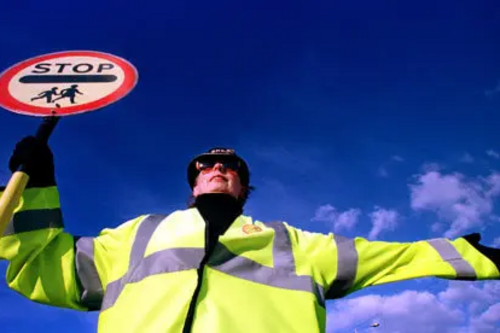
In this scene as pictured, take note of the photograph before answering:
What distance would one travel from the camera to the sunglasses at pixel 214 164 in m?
4.41

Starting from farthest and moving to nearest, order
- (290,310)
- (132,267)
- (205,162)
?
(205,162) < (132,267) < (290,310)

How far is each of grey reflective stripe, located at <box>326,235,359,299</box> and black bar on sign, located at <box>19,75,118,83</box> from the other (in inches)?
89.6

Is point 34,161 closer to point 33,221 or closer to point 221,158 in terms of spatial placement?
point 33,221

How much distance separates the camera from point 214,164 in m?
4.43

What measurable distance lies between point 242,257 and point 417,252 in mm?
1355

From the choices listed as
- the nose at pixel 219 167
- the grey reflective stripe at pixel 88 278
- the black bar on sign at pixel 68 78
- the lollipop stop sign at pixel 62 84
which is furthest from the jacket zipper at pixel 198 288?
the black bar on sign at pixel 68 78

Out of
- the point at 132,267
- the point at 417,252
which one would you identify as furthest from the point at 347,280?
the point at 132,267

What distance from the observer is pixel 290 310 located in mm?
3137

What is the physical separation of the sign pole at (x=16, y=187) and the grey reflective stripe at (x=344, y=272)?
222 cm

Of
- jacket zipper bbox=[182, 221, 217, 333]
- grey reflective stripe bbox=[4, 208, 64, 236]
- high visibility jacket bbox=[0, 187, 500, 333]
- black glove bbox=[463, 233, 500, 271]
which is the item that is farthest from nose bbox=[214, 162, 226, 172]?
black glove bbox=[463, 233, 500, 271]

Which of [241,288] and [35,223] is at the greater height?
[35,223]

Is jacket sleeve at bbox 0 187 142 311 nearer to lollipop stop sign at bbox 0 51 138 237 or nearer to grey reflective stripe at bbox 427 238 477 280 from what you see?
lollipop stop sign at bbox 0 51 138 237

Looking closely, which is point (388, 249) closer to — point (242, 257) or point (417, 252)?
point (417, 252)

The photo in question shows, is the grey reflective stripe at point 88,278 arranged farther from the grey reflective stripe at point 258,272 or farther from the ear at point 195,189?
the ear at point 195,189
